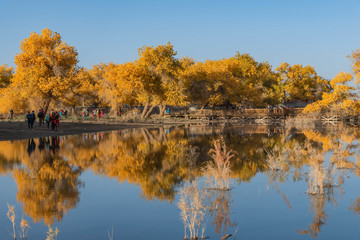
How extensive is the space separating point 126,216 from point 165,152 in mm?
13896

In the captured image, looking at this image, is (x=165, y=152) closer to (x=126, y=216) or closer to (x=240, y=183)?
(x=240, y=183)

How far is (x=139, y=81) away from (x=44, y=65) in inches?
629

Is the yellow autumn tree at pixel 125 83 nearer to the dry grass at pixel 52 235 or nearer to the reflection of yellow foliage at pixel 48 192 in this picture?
the reflection of yellow foliage at pixel 48 192

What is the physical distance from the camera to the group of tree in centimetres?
5194

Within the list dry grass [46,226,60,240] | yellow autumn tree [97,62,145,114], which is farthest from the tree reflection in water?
yellow autumn tree [97,62,145,114]

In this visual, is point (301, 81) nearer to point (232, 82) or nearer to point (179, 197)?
point (232, 82)

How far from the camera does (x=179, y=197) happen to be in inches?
501

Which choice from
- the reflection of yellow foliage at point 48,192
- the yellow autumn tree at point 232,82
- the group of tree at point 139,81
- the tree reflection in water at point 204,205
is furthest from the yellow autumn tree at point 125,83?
the tree reflection in water at point 204,205

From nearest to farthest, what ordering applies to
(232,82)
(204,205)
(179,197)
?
(204,205) < (179,197) < (232,82)

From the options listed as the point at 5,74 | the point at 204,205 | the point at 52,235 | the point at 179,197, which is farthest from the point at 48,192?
the point at 5,74

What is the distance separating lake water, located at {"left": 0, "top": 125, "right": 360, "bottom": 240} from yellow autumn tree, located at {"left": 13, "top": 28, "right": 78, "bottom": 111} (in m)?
31.6

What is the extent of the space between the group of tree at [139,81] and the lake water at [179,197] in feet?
106

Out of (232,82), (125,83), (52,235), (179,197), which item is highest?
(232,82)

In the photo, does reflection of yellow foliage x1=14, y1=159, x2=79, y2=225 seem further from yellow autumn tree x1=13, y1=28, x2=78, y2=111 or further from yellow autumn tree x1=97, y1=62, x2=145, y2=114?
yellow autumn tree x1=97, y1=62, x2=145, y2=114
